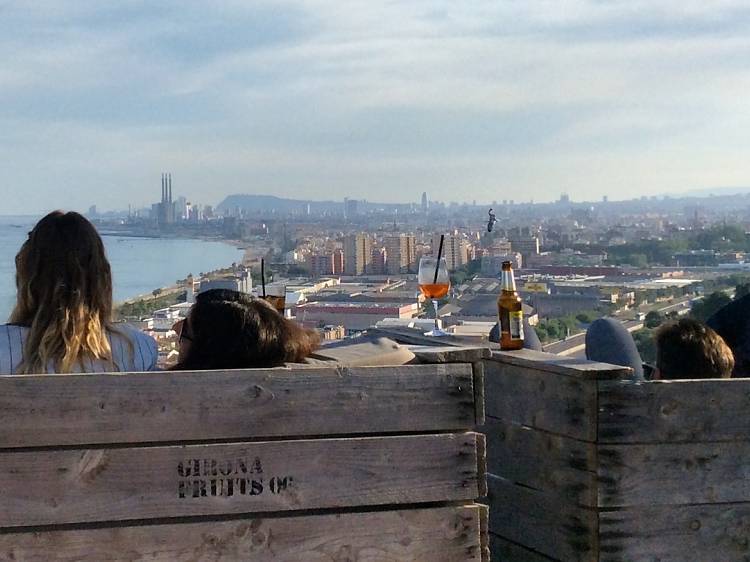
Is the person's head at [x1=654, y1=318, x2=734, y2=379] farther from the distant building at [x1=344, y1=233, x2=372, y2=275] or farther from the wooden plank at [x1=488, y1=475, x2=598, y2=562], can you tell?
the distant building at [x1=344, y1=233, x2=372, y2=275]

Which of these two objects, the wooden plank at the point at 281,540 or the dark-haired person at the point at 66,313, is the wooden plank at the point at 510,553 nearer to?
the wooden plank at the point at 281,540

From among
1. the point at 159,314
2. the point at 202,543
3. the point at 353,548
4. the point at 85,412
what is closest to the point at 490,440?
the point at 353,548

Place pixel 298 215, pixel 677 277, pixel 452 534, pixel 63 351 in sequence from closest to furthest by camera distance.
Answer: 1. pixel 452 534
2. pixel 63 351
3. pixel 677 277
4. pixel 298 215

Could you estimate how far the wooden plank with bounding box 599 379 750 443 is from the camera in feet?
8.84

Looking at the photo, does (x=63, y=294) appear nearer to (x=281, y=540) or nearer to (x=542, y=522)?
(x=281, y=540)

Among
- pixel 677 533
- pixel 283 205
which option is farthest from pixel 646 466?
pixel 283 205

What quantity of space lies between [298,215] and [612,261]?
18.7m

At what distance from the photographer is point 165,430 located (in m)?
2.23

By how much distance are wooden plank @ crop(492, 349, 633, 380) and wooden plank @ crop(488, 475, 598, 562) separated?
36cm

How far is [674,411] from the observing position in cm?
272

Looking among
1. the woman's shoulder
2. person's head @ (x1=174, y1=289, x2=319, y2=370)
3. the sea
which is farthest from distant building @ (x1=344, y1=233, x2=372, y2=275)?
person's head @ (x1=174, y1=289, x2=319, y2=370)

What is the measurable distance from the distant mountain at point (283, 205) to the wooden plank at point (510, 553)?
2989 centimetres

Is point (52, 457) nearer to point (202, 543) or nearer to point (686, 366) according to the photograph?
point (202, 543)

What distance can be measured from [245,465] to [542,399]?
3.26ft
